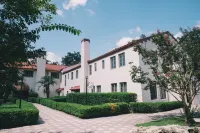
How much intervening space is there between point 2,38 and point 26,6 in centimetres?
70

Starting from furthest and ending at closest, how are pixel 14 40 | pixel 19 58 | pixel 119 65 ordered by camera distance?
pixel 119 65 < pixel 19 58 < pixel 14 40

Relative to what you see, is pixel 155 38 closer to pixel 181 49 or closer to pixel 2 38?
pixel 181 49

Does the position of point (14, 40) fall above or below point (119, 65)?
below

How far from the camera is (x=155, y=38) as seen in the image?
1118 cm

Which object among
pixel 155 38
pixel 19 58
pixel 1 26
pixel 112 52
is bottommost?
pixel 19 58

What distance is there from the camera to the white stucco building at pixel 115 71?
742 inches

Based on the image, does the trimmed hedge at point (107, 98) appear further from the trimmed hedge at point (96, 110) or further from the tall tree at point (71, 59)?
the tall tree at point (71, 59)

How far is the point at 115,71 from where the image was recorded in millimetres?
22312

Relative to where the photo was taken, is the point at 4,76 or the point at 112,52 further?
the point at 112,52

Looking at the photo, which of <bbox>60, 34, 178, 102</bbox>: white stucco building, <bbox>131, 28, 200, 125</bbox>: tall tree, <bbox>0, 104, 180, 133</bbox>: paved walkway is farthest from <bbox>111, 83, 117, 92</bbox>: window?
<bbox>131, 28, 200, 125</bbox>: tall tree

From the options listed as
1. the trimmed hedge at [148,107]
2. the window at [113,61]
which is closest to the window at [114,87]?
the window at [113,61]

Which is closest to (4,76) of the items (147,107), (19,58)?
(19,58)

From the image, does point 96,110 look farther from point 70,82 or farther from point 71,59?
point 71,59

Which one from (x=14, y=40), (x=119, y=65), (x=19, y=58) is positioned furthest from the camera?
(x=119, y=65)
